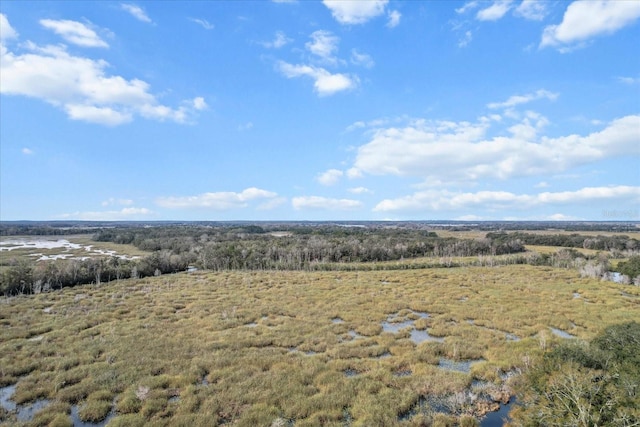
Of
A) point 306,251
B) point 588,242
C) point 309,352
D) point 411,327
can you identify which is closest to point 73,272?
point 309,352

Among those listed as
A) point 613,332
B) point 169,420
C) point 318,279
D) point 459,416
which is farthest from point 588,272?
point 169,420

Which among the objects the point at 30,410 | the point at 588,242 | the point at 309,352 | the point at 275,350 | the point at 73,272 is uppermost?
the point at 588,242

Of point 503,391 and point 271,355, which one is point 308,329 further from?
point 503,391

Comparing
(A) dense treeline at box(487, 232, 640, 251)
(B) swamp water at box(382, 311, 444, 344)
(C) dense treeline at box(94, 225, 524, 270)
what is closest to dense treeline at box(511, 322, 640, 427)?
(B) swamp water at box(382, 311, 444, 344)

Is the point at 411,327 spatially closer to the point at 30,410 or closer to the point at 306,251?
the point at 30,410

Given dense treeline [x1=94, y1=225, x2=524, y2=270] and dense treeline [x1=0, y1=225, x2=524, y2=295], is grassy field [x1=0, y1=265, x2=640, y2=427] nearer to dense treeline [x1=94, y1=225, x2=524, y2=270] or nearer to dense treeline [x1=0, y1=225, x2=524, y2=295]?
dense treeline [x1=0, y1=225, x2=524, y2=295]

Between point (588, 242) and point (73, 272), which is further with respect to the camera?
point (588, 242)
